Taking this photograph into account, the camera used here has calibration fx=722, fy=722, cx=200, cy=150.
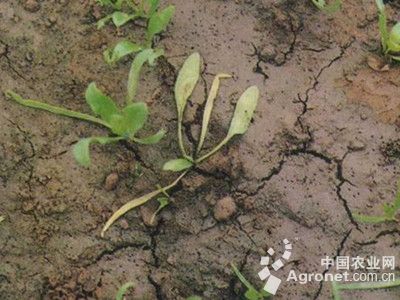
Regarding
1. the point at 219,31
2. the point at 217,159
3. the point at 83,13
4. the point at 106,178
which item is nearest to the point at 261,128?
the point at 217,159

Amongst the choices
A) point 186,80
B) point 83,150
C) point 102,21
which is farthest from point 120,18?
point 83,150

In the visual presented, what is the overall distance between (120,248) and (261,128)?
0.69m

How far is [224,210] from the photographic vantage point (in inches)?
103

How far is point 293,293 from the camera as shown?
100.0 inches

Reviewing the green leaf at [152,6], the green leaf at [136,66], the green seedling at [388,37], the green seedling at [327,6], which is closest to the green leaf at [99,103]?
the green leaf at [136,66]

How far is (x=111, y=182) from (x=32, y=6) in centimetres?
81

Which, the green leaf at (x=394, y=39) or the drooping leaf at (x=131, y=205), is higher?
the green leaf at (x=394, y=39)

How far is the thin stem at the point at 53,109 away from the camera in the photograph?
107 inches

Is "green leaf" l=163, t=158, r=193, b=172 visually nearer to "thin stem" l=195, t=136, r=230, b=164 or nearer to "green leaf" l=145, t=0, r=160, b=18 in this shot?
"thin stem" l=195, t=136, r=230, b=164

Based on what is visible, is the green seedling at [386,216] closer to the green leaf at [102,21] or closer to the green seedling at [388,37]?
the green seedling at [388,37]

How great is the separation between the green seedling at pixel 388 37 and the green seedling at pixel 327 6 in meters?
0.16

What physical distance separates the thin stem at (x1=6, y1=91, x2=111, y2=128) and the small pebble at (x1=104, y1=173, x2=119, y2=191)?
0.19 meters

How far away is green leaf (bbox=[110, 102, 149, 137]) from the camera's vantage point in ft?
8.34

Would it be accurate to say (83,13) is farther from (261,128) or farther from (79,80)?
(261,128)
